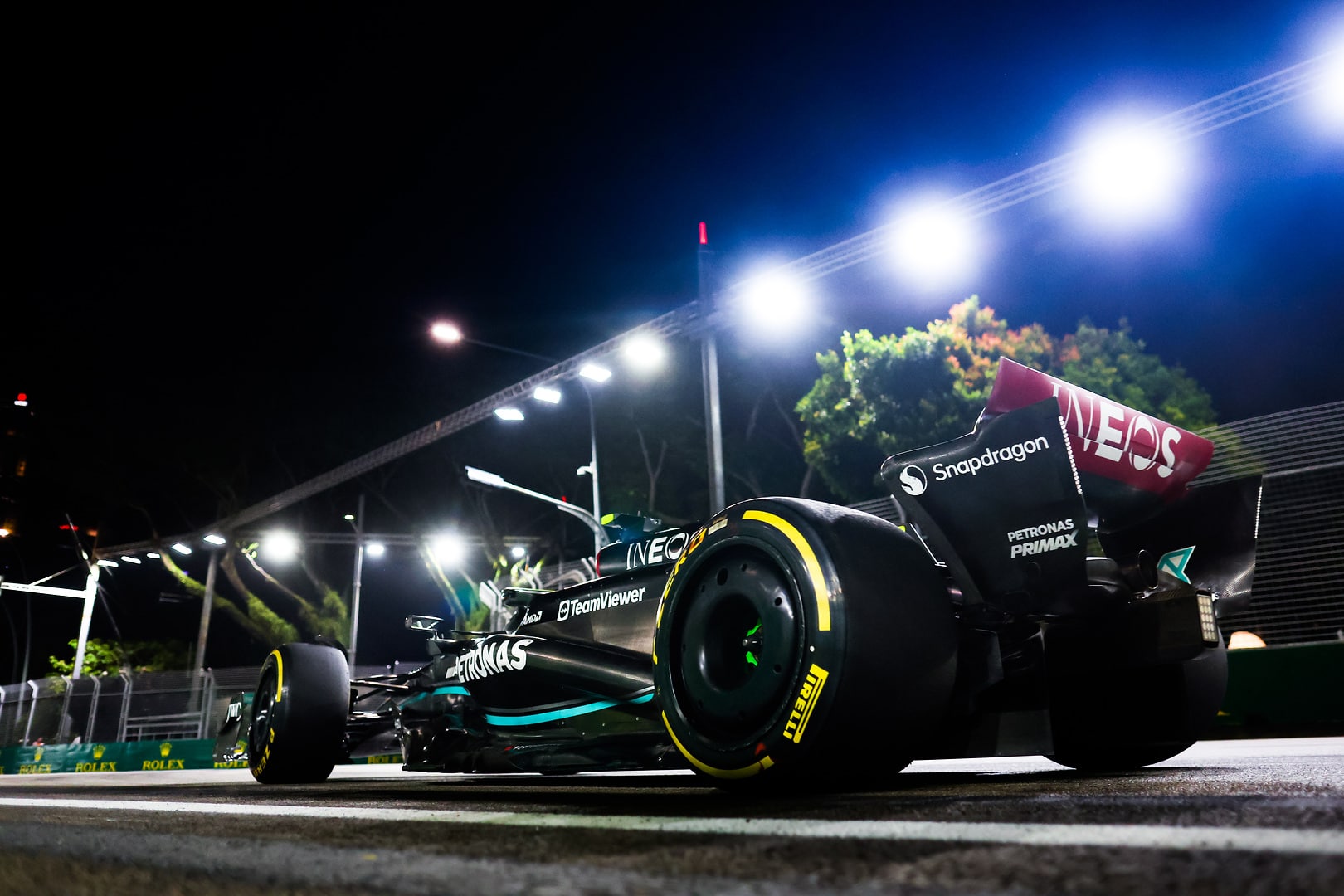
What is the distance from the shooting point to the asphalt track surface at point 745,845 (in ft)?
3.92

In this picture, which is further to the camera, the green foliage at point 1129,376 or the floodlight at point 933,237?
the green foliage at point 1129,376

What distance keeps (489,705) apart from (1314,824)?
3.92 metres

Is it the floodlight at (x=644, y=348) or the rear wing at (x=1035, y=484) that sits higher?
the floodlight at (x=644, y=348)

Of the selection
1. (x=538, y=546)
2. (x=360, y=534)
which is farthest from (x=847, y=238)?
(x=360, y=534)

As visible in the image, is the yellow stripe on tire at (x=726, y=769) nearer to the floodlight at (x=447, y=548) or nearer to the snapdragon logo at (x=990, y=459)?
the snapdragon logo at (x=990, y=459)

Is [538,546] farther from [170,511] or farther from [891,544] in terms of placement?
[891,544]

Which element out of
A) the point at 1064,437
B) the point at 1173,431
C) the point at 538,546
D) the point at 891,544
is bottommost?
the point at 891,544

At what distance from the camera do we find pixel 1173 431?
3.66 m

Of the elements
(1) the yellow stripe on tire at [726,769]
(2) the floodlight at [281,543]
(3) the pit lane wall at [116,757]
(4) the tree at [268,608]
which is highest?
(2) the floodlight at [281,543]

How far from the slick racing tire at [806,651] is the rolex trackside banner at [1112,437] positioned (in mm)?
705

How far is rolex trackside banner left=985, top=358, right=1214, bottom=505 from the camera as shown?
3121 mm

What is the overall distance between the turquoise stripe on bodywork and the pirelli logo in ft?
4.21

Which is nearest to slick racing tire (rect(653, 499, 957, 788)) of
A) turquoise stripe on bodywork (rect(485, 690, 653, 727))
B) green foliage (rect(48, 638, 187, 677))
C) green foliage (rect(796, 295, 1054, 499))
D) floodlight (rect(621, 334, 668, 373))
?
turquoise stripe on bodywork (rect(485, 690, 653, 727))

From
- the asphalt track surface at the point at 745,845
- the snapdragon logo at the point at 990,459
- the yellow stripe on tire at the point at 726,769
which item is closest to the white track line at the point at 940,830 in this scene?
the asphalt track surface at the point at 745,845
